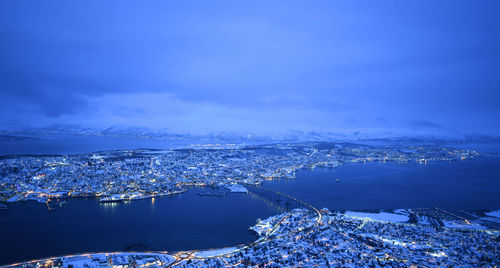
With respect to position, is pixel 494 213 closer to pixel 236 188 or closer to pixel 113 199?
pixel 236 188

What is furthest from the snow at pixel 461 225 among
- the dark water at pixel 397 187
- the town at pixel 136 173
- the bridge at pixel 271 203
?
the town at pixel 136 173

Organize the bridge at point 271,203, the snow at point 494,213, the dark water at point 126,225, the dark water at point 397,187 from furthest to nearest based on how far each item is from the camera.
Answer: the dark water at point 397,187, the snow at point 494,213, the dark water at point 126,225, the bridge at point 271,203

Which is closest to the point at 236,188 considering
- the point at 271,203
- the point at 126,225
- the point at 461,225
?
the point at 271,203

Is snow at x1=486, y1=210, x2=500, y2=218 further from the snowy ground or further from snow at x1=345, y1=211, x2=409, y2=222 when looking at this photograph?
snow at x1=345, y1=211, x2=409, y2=222

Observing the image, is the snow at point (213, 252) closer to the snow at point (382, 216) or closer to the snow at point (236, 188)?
the snow at point (382, 216)

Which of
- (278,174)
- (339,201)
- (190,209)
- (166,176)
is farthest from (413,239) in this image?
(166,176)
